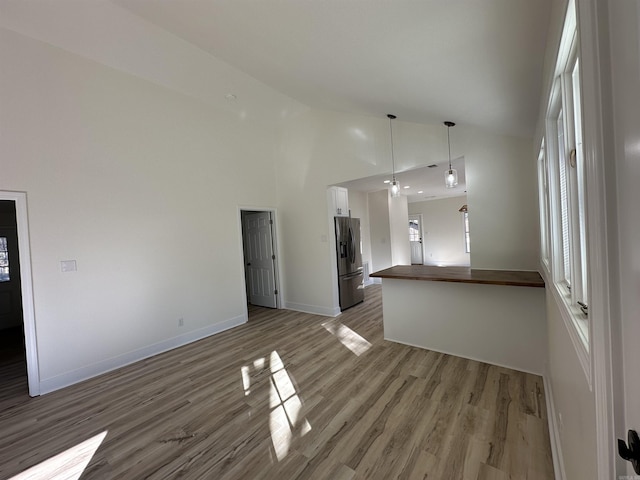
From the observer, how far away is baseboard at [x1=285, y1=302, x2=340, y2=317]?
4777 mm

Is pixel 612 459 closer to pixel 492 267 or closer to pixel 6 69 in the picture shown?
pixel 492 267

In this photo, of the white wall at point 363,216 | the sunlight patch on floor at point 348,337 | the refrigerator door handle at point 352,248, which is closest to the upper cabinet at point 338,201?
the refrigerator door handle at point 352,248

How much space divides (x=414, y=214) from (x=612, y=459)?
34.3 ft

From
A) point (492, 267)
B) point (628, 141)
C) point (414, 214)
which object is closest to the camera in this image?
point (628, 141)

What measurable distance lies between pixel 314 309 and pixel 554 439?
369cm

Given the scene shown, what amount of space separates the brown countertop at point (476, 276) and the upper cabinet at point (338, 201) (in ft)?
5.76

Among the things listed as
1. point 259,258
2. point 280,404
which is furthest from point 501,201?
point 259,258

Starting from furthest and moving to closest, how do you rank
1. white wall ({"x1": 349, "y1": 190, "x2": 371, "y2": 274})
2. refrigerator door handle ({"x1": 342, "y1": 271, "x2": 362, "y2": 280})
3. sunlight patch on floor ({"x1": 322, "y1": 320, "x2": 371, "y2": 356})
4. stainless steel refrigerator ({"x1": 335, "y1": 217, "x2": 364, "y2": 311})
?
white wall ({"x1": 349, "y1": 190, "x2": 371, "y2": 274}), refrigerator door handle ({"x1": 342, "y1": 271, "x2": 362, "y2": 280}), stainless steel refrigerator ({"x1": 335, "y1": 217, "x2": 364, "y2": 311}), sunlight patch on floor ({"x1": 322, "y1": 320, "x2": 371, "y2": 356})

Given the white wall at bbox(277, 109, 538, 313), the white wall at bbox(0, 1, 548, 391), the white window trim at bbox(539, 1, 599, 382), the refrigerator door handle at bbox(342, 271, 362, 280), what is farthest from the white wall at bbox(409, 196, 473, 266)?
the white window trim at bbox(539, 1, 599, 382)

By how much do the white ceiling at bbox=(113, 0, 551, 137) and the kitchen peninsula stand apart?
5.11 feet

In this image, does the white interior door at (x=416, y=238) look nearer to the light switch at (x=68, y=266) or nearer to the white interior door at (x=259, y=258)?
the white interior door at (x=259, y=258)

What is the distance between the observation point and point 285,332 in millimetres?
4086

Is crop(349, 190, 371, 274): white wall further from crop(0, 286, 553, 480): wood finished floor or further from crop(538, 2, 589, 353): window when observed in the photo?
crop(538, 2, 589, 353): window

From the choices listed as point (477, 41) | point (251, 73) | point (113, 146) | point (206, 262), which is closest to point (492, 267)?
point (477, 41)
